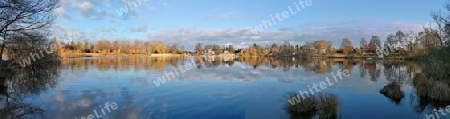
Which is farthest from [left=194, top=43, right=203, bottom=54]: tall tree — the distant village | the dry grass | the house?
the dry grass

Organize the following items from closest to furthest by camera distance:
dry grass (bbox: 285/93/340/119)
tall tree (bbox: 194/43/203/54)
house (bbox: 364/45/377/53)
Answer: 1. dry grass (bbox: 285/93/340/119)
2. house (bbox: 364/45/377/53)
3. tall tree (bbox: 194/43/203/54)

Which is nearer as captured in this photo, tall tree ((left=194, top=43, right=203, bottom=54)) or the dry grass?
the dry grass

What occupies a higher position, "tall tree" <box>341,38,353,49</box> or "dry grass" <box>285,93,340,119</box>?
"tall tree" <box>341,38,353,49</box>

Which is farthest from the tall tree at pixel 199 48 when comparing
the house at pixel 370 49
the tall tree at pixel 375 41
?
the tall tree at pixel 375 41

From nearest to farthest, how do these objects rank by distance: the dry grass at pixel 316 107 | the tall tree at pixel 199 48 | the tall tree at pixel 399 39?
the dry grass at pixel 316 107, the tall tree at pixel 399 39, the tall tree at pixel 199 48

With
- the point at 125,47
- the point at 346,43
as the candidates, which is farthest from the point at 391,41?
the point at 125,47

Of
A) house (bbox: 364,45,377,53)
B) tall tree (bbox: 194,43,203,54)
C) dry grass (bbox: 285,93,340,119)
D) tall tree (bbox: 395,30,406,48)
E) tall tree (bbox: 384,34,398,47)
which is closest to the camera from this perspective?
dry grass (bbox: 285,93,340,119)

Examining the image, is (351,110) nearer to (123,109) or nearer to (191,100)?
(191,100)

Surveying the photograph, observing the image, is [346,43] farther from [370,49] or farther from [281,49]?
[281,49]

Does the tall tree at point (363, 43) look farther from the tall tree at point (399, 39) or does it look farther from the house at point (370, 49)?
the tall tree at point (399, 39)

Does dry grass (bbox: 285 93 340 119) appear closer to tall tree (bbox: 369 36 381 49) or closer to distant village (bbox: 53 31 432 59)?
distant village (bbox: 53 31 432 59)

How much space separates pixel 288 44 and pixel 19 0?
5421 inches

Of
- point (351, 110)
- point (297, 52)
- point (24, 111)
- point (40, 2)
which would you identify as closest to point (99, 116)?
point (24, 111)

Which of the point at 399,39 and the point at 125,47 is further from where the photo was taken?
the point at 125,47
